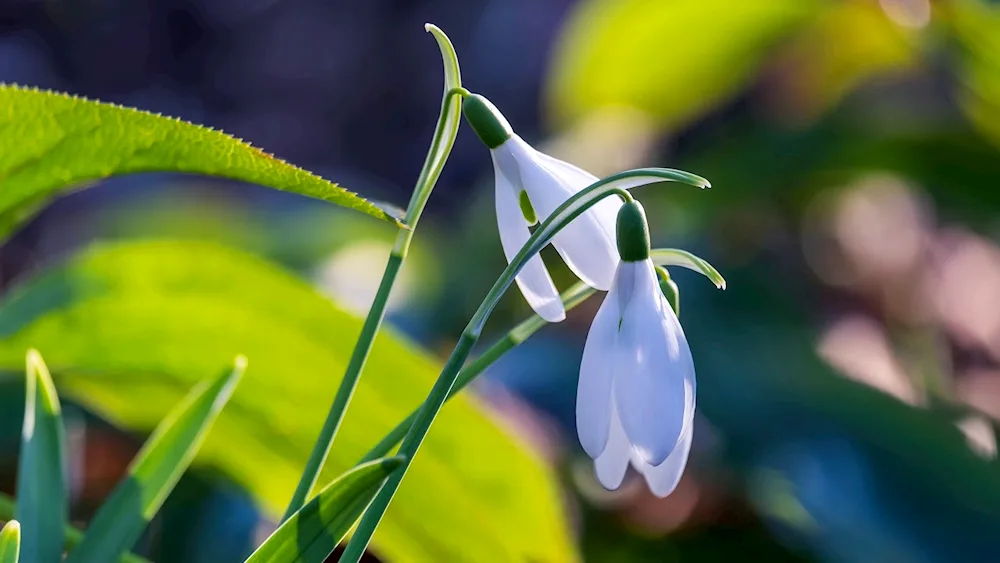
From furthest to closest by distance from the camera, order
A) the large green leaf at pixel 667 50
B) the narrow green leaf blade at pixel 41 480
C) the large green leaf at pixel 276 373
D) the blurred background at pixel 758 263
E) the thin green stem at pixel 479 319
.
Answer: the large green leaf at pixel 667 50
the blurred background at pixel 758 263
the large green leaf at pixel 276 373
the narrow green leaf blade at pixel 41 480
the thin green stem at pixel 479 319

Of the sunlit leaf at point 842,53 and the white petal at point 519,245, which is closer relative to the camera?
the white petal at point 519,245

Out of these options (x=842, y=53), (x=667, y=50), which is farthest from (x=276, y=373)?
(x=842, y=53)

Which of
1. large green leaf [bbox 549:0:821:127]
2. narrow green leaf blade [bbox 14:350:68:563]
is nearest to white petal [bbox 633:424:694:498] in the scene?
narrow green leaf blade [bbox 14:350:68:563]

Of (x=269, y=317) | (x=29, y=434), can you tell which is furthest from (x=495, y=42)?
(x=29, y=434)

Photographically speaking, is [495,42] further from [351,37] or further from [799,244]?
[799,244]

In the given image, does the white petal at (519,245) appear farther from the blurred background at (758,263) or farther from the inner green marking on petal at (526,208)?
the blurred background at (758,263)

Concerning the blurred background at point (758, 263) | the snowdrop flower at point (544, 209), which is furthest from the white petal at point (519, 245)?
the blurred background at point (758, 263)

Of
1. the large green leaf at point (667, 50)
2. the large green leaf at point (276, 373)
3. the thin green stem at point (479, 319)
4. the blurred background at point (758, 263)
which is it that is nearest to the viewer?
the thin green stem at point (479, 319)
